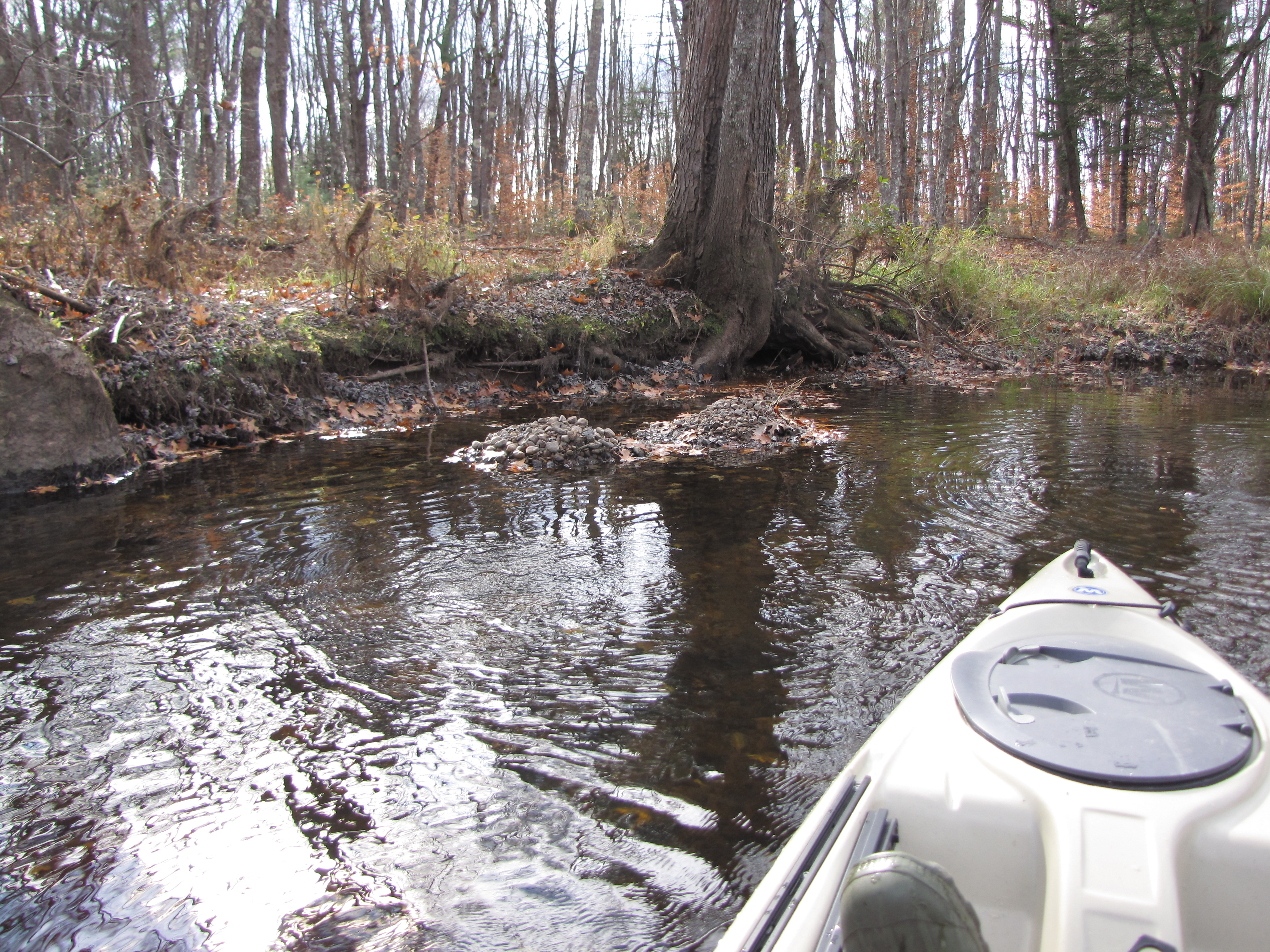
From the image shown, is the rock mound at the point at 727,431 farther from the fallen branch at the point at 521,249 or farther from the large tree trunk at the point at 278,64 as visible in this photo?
the large tree trunk at the point at 278,64

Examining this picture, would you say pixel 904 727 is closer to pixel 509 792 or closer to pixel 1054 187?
pixel 509 792

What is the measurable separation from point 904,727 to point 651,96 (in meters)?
33.8

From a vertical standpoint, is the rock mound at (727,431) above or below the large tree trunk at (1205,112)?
below

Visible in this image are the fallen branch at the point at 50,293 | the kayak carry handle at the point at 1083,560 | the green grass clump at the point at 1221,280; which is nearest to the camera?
the kayak carry handle at the point at 1083,560

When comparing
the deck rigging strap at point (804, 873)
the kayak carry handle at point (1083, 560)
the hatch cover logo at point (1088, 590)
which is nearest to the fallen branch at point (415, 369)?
the kayak carry handle at point (1083, 560)

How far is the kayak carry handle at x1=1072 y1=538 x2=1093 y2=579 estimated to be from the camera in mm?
2623

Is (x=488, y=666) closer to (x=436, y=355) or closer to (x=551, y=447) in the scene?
(x=551, y=447)

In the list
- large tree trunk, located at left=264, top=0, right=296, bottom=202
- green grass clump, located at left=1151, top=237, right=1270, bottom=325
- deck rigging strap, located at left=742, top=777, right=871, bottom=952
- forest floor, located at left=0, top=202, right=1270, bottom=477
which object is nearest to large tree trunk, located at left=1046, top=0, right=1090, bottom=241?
forest floor, located at left=0, top=202, right=1270, bottom=477

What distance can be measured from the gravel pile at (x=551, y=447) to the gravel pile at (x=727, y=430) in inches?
21.7

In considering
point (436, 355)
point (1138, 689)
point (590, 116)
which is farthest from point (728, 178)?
point (1138, 689)

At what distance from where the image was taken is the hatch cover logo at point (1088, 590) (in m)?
2.47

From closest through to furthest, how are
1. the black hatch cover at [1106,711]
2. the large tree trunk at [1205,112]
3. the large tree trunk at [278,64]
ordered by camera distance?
the black hatch cover at [1106,711] → the large tree trunk at [278,64] → the large tree trunk at [1205,112]

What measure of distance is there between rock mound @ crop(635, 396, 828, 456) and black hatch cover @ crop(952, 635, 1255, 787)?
496 centimetres

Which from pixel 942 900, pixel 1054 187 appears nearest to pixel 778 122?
pixel 942 900
